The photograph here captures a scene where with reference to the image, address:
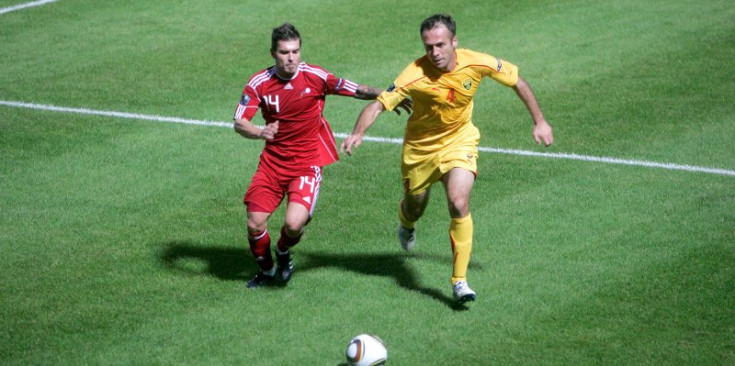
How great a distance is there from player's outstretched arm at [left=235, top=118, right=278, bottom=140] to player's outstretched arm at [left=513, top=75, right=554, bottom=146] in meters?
2.17

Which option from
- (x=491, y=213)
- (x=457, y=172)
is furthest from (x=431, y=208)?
(x=457, y=172)

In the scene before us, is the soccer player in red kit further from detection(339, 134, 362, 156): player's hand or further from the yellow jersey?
detection(339, 134, 362, 156): player's hand

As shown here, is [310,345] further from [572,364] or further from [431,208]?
[431,208]

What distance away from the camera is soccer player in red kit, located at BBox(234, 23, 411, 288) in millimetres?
9711

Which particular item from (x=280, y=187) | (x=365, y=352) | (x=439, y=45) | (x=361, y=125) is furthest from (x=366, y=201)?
(x=365, y=352)

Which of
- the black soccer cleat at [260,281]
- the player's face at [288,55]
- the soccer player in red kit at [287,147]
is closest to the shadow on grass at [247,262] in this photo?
the black soccer cleat at [260,281]

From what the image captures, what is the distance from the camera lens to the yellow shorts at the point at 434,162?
9703mm

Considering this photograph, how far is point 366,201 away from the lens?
38.8ft

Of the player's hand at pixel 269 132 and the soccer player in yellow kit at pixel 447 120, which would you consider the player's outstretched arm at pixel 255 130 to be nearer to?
the player's hand at pixel 269 132

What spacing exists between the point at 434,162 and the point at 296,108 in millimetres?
1346

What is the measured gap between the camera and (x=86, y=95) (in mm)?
15273

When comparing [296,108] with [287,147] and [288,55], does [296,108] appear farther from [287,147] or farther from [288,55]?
[288,55]

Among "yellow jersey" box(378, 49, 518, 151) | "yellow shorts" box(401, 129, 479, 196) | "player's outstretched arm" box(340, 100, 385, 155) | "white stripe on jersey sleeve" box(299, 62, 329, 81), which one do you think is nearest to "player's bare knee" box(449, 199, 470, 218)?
"yellow shorts" box(401, 129, 479, 196)

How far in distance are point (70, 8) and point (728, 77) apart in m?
11.0
